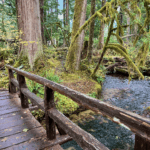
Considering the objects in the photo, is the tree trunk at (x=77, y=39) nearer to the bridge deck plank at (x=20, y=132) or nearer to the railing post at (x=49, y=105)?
the bridge deck plank at (x=20, y=132)

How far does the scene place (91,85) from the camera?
25.2 ft

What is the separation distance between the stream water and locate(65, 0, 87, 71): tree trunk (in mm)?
2765

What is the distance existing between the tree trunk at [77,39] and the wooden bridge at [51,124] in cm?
480

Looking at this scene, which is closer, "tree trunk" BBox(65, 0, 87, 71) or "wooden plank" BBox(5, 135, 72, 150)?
"wooden plank" BBox(5, 135, 72, 150)

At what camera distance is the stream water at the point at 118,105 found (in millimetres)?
4327

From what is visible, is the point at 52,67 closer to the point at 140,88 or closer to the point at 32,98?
the point at 32,98

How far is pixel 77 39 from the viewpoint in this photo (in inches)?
324

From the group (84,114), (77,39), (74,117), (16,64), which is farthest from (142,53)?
(16,64)

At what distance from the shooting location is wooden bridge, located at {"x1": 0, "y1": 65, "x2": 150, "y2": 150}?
99cm

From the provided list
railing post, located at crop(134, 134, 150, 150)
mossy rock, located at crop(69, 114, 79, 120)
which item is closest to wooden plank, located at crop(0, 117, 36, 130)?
railing post, located at crop(134, 134, 150, 150)

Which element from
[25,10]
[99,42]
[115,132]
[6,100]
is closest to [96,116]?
[115,132]

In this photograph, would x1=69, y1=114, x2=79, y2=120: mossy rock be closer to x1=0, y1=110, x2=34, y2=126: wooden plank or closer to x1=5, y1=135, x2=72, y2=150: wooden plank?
x1=0, y1=110, x2=34, y2=126: wooden plank

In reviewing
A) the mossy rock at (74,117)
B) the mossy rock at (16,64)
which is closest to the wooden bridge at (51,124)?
the mossy rock at (74,117)

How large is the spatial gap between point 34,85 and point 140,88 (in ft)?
24.0
